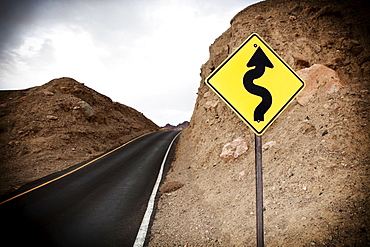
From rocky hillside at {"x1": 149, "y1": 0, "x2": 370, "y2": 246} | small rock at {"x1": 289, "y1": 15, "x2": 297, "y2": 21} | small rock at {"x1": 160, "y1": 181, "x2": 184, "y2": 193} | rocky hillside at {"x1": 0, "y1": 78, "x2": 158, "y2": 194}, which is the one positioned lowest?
rocky hillside at {"x1": 149, "y1": 0, "x2": 370, "y2": 246}

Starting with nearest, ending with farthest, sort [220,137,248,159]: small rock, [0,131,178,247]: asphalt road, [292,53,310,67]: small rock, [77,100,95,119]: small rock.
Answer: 1. [0,131,178,247]: asphalt road
2. [220,137,248,159]: small rock
3. [292,53,310,67]: small rock
4. [77,100,95,119]: small rock

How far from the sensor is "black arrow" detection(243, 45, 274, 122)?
8.00ft

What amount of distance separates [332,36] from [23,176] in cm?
1517

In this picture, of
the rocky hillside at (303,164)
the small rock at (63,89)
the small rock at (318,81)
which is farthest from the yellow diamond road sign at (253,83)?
the small rock at (63,89)

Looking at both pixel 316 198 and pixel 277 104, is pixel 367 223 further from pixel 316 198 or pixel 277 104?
pixel 277 104

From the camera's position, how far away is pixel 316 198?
3312mm

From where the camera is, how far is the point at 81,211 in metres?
4.96

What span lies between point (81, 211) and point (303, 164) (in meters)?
5.69

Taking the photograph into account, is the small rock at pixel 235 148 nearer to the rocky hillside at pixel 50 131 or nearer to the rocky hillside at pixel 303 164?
the rocky hillside at pixel 303 164

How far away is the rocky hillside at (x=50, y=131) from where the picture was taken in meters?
10.2

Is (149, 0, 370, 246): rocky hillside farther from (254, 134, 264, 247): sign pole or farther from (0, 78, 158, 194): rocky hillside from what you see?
(0, 78, 158, 194): rocky hillside

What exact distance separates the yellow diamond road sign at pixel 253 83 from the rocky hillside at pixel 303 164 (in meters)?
1.92

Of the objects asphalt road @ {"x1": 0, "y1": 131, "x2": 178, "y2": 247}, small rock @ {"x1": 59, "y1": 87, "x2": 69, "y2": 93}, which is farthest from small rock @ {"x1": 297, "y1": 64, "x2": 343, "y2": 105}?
small rock @ {"x1": 59, "y1": 87, "x2": 69, "y2": 93}

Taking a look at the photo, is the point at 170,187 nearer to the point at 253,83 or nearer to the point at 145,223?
the point at 145,223
